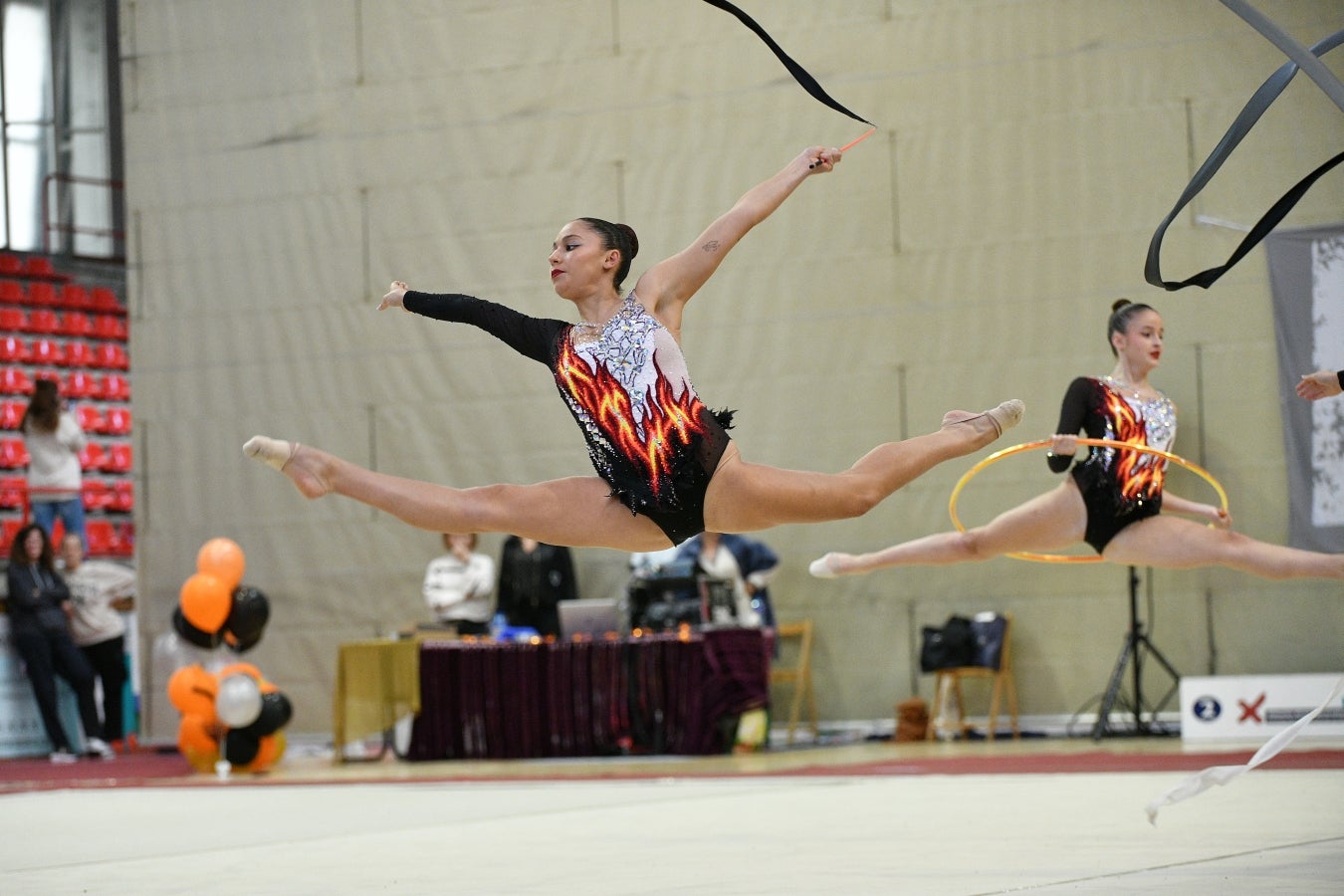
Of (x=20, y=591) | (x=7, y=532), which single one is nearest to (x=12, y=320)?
(x=7, y=532)

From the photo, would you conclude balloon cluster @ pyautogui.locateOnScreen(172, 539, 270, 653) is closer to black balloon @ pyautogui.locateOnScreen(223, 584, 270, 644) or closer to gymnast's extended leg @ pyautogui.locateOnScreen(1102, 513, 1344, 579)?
black balloon @ pyautogui.locateOnScreen(223, 584, 270, 644)

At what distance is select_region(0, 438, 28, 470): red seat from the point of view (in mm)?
15539

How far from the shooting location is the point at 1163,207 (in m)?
10.6

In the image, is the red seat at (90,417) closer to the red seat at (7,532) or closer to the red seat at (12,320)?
the red seat at (12,320)

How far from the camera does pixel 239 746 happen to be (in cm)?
1047

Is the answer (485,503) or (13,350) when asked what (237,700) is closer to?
(485,503)

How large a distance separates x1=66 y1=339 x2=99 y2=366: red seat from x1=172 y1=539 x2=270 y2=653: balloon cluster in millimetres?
6656

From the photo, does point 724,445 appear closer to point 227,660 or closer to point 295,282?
point 227,660

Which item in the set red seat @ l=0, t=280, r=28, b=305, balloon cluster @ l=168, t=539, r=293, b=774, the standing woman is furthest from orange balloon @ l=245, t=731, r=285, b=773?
red seat @ l=0, t=280, r=28, b=305

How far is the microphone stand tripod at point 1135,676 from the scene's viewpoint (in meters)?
9.74

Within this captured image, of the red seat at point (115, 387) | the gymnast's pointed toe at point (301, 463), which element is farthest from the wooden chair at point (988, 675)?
the red seat at point (115, 387)

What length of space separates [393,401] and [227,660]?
2300 millimetres

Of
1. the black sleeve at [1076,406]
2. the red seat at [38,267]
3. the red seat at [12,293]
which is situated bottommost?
the black sleeve at [1076,406]

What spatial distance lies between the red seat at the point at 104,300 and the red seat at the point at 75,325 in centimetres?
18
